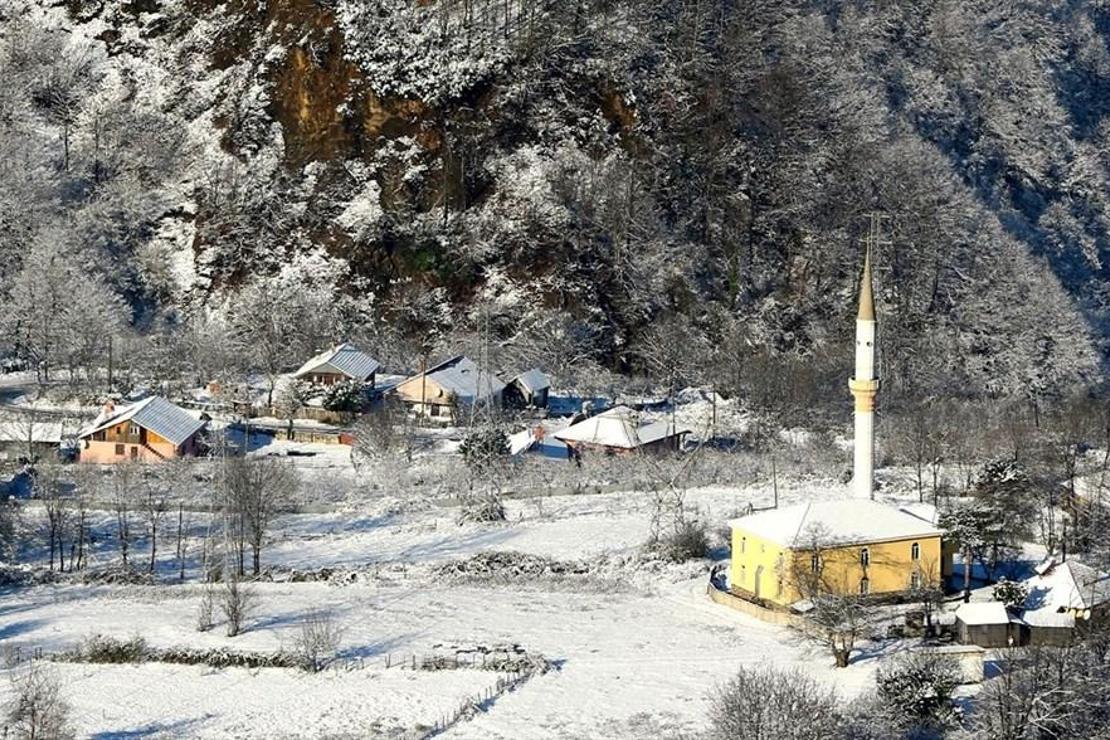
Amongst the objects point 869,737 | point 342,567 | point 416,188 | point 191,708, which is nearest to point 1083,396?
point 416,188

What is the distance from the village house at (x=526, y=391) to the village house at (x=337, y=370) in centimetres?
579

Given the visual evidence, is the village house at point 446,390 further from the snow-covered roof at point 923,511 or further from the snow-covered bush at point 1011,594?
the snow-covered bush at point 1011,594

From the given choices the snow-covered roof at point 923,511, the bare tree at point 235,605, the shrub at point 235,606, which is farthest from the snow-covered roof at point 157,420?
the snow-covered roof at point 923,511

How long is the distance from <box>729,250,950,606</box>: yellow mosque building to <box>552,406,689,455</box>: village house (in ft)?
57.8

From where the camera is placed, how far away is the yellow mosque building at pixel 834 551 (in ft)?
138

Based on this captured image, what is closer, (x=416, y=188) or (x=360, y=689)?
(x=360, y=689)

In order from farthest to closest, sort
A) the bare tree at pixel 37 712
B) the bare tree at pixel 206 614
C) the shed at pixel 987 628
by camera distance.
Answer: the bare tree at pixel 206 614 → the shed at pixel 987 628 → the bare tree at pixel 37 712

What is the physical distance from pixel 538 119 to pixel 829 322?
18.0 meters

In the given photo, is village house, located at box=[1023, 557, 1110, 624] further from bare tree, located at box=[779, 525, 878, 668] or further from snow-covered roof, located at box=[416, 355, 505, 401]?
snow-covered roof, located at box=[416, 355, 505, 401]

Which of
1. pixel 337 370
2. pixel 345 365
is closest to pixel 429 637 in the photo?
pixel 337 370

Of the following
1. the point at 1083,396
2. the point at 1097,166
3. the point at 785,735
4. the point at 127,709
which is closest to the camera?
the point at 785,735

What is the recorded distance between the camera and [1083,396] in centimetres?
7694

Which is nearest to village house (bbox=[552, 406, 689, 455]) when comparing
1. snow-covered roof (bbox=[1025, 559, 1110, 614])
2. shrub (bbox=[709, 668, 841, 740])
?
snow-covered roof (bbox=[1025, 559, 1110, 614])

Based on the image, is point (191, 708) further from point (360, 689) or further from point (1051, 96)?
point (1051, 96)
